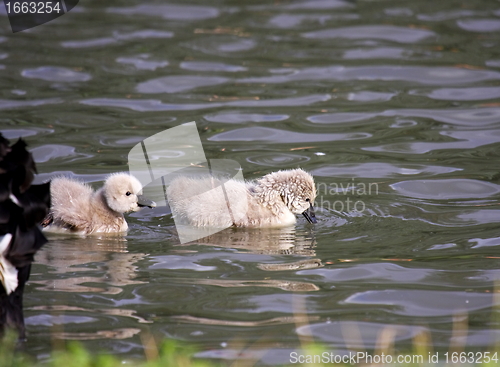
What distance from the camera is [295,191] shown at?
21.9ft

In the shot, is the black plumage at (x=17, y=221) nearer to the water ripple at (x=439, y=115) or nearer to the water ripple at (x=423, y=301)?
the water ripple at (x=423, y=301)

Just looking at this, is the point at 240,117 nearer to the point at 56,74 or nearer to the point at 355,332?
the point at 56,74

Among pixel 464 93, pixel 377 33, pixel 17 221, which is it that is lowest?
pixel 464 93

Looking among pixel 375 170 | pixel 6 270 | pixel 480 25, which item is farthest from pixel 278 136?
pixel 6 270

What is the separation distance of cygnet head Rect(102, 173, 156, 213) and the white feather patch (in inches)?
88.1

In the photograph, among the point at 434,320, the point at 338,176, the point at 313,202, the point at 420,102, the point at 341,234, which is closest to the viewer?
the point at 434,320

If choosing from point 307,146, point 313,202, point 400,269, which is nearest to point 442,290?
point 400,269

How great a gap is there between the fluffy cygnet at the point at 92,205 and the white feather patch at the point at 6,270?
204 centimetres

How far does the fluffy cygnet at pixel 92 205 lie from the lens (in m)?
6.31

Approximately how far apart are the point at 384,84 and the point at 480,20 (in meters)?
2.78

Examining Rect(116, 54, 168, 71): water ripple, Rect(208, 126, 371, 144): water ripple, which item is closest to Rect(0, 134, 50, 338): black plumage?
Rect(208, 126, 371, 144): water ripple

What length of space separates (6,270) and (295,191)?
3055 mm

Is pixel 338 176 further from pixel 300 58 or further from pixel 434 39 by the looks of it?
pixel 434 39

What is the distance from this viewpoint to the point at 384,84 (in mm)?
10180
